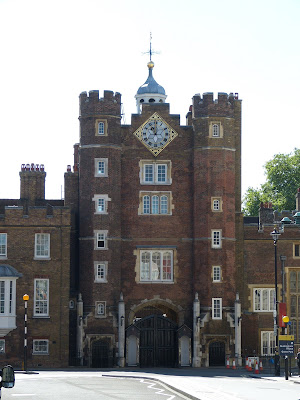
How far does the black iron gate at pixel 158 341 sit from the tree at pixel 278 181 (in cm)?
3671

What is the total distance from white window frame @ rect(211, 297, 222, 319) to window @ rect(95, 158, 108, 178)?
36.1ft

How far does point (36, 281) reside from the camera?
2354 inches

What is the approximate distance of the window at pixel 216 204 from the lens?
202 feet

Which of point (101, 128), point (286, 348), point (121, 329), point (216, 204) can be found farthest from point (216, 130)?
point (286, 348)

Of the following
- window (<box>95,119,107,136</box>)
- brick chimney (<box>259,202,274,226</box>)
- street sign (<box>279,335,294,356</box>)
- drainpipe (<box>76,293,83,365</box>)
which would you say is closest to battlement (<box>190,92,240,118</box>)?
window (<box>95,119,107,136</box>)

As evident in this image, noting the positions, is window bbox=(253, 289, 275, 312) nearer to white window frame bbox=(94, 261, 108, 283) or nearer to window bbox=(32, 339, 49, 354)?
white window frame bbox=(94, 261, 108, 283)

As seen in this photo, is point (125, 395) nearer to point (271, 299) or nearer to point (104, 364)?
point (104, 364)

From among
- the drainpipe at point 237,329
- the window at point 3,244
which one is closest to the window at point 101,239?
the window at point 3,244

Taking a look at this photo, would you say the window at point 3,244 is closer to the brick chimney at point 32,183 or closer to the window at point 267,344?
the brick chimney at point 32,183

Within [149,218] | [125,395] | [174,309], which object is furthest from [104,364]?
[125,395]

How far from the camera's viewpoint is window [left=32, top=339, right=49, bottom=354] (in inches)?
2331

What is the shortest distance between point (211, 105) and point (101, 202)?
387 inches

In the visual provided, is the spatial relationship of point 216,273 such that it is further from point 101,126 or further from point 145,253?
point 101,126

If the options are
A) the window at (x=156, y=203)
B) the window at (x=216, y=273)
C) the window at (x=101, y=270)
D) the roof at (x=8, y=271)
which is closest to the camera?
the roof at (x=8, y=271)
